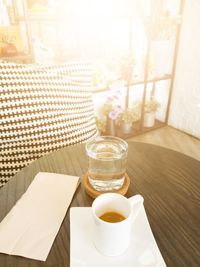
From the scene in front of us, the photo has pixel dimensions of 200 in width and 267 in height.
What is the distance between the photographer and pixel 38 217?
592mm

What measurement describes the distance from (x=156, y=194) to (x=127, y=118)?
1.65m

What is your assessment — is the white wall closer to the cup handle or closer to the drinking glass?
the drinking glass

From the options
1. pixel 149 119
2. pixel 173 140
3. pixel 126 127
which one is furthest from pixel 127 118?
Answer: pixel 173 140

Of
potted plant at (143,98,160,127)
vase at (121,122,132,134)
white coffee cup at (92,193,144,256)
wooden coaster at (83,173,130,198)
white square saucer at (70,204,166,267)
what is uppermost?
white coffee cup at (92,193,144,256)

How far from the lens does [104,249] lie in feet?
1.60

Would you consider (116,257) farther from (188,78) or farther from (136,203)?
(188,78)

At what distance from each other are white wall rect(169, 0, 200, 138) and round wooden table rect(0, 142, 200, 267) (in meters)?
Answer: 1.61

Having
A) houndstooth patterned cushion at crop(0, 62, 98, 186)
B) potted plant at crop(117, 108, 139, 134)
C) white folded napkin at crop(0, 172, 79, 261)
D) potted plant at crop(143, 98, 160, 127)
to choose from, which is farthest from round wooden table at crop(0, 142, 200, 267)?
potted plant at crop(143, 98, 160, 127)

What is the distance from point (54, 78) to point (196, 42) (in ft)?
5.52

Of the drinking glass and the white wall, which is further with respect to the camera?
the white wall

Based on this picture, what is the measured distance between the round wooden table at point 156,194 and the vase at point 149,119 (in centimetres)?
157

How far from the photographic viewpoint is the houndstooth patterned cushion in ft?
3.14

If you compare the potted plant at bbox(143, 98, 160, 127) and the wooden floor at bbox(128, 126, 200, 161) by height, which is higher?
the potted plant at bbox(143, 98, 160, 127)

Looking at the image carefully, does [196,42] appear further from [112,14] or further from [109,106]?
[109,106]
